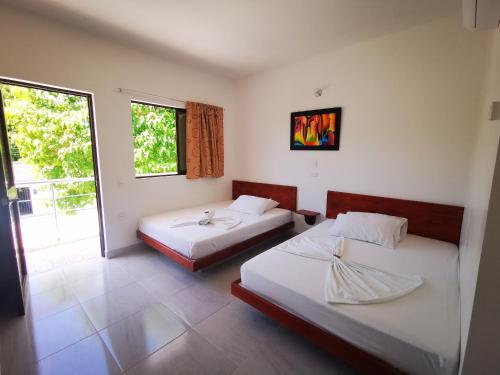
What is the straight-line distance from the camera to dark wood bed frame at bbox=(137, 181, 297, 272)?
232 centimetres

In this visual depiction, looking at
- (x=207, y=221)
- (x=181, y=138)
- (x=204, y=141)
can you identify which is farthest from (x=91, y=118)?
(x=207, y=221)

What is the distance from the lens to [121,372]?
1.40m

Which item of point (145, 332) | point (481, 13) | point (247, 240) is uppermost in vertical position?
point (481, 13)

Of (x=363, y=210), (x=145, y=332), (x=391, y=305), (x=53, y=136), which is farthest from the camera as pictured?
(x=53, y=136)

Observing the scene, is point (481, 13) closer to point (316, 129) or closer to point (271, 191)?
point (316, 129)

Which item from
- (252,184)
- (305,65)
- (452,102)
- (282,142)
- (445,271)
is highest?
(305,65)

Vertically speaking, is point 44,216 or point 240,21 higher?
point 240,21

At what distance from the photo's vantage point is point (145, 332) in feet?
5.61

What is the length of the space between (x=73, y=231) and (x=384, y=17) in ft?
16.4

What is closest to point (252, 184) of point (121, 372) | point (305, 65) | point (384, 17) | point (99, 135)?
point (305, 65)

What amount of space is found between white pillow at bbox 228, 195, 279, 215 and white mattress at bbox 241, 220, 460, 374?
1.28m

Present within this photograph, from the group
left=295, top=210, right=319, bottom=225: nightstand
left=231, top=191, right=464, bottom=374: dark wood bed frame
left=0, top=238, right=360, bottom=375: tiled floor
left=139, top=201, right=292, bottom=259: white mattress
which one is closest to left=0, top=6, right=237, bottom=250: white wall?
left=139, top=201, right=292, bottom=259: white mattress

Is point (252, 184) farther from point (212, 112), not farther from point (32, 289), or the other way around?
point (32, 289)

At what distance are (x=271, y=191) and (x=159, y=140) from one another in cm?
196
